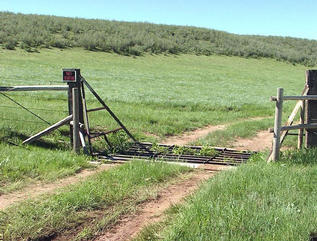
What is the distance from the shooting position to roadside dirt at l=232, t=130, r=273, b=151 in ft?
35.3

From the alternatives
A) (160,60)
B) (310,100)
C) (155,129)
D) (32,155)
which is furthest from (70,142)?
(160,60)

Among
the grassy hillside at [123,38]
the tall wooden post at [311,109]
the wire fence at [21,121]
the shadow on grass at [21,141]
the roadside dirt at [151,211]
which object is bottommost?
the roadside dirt at [151,211]

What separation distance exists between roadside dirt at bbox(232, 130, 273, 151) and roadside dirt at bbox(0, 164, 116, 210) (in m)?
4.90

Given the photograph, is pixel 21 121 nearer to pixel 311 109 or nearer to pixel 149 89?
pixel 311 109

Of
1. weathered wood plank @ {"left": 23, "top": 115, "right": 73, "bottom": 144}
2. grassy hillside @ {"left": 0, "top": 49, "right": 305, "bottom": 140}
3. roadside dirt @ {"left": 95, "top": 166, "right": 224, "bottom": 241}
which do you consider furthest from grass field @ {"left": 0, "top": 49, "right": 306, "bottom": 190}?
roadside dirt @ {"left": 95, "top": 166, "right": 224, "bottom": 241}

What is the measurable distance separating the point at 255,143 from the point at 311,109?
294cm

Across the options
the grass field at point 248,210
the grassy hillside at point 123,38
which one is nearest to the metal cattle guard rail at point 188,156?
the grass field at point 248,210

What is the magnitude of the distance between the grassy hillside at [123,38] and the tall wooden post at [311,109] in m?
34.0

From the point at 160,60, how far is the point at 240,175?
37.9 m

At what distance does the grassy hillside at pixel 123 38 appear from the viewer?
43.2 metres

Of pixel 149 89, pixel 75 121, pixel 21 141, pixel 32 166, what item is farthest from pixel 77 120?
pixel 149 89

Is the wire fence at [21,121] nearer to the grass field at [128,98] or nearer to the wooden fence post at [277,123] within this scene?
the grass field at [128,98]

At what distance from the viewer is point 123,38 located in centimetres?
5075

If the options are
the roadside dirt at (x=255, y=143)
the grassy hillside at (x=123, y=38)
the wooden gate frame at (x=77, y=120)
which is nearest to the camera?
the wooden gate frame at (x=77, y=120)
